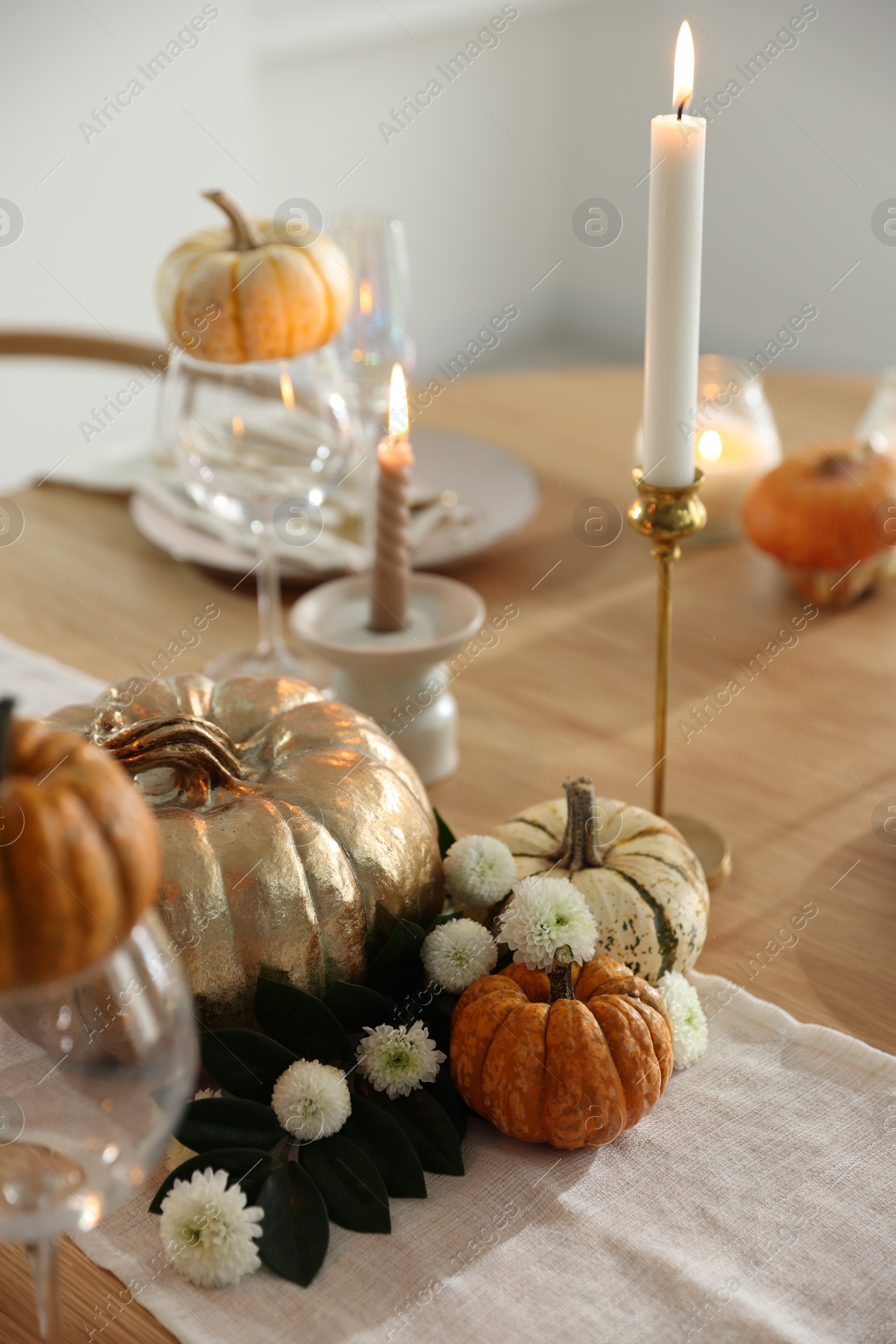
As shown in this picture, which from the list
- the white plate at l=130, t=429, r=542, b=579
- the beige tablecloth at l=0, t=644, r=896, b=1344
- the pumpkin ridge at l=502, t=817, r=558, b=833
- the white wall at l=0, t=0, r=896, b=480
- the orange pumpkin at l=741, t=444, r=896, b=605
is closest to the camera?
the beige tablecloth at l=0, t=644, r=896, b=1344

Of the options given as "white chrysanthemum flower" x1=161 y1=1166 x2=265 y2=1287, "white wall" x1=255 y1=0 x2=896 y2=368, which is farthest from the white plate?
"white wall" x1=255 y1=0 x2=896 y2=368

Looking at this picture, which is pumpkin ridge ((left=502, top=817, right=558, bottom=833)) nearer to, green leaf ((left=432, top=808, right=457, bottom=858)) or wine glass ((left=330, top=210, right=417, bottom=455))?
green leaf ((left=432, top=808, right=457, bottom=858))

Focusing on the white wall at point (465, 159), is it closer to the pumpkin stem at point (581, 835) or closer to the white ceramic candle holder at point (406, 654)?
the white ceramic candle holder at point (406, 654)

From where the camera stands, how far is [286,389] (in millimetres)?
1097

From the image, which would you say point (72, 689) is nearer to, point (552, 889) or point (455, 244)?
point (552, 889)

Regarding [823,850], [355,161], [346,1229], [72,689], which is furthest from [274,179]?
[346,1229]

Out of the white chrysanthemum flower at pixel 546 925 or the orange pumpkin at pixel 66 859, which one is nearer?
the orange pumpkin at pixel 66 859

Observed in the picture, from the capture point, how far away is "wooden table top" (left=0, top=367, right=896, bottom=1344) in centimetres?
86

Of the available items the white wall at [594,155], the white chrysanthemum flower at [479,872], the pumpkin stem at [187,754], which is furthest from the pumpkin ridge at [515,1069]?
the white wall at [594,155]

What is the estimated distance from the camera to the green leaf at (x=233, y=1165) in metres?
0.64

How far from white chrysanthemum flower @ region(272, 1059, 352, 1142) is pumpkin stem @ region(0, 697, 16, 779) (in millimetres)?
Answer: 304

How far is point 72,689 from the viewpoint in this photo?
1195 mm

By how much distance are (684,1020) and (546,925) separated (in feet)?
0.38

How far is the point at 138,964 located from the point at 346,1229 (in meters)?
0.26
